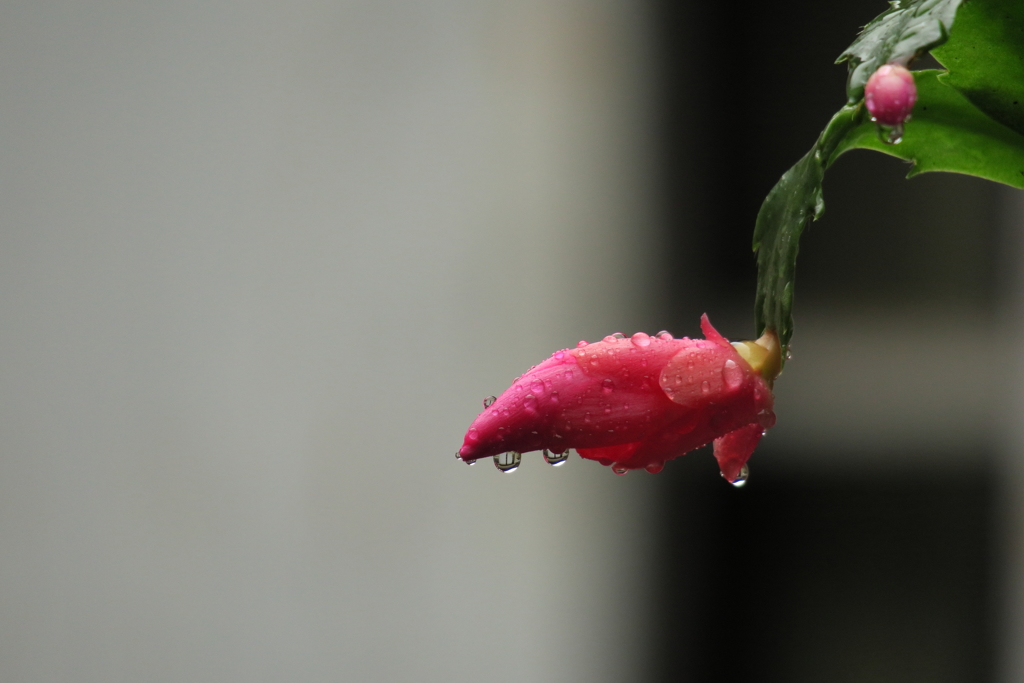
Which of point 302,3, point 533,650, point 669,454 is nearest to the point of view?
point 669,454

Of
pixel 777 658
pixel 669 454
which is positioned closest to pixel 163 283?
pixel 669 454

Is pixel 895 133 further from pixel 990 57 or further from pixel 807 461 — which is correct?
pixel 807 461

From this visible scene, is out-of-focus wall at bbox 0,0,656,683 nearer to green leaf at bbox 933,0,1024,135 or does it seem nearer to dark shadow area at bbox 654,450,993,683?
dark shadow area at bbox 654,450,993,683

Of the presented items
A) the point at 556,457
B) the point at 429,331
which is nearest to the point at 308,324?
the point at 429,331

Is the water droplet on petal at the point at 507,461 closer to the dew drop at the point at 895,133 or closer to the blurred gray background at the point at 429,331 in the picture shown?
the dew drop at the point at 895,133

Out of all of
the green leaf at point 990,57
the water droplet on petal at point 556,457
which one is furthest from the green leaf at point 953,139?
the water droplet on petal at point 556,457

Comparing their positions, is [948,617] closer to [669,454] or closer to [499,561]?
[499,561]

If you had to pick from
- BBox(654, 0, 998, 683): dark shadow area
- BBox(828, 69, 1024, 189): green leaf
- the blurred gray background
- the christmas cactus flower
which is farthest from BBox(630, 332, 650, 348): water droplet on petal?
BBox(654, 0, 998, 683): dark shadow area
